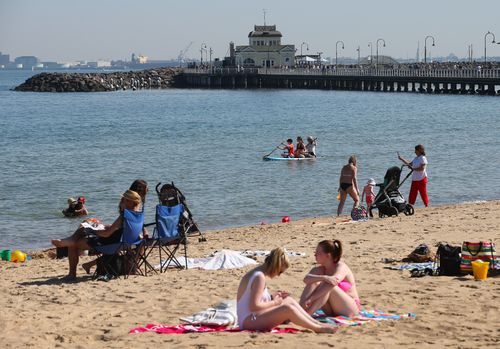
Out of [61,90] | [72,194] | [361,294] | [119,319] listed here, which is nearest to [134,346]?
[119,319]

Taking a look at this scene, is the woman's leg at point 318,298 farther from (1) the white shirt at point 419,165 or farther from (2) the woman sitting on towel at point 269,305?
(1) the white shirt at point 419,165

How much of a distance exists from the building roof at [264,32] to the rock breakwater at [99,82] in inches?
473

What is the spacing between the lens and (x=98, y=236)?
10406 mm

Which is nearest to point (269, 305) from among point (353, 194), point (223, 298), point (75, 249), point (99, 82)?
point (223, 298)

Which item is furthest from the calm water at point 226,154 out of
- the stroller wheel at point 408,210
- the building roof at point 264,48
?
the building roof at point 264,48

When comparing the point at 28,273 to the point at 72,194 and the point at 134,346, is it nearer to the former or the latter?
the point at 134,346

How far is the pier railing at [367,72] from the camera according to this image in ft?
252

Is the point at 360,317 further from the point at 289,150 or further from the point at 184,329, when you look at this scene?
the point at 289,150

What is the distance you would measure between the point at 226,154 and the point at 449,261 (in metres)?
25.7

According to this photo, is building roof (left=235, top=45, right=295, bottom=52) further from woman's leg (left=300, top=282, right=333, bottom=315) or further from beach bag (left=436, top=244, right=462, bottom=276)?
woman's leg (left=300, top=282, right=333, bottom=315)

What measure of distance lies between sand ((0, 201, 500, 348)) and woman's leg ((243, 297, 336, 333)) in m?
0.09

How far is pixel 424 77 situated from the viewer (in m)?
80.2

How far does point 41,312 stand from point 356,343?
296 cm

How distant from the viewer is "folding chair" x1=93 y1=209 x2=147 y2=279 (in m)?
10.3
